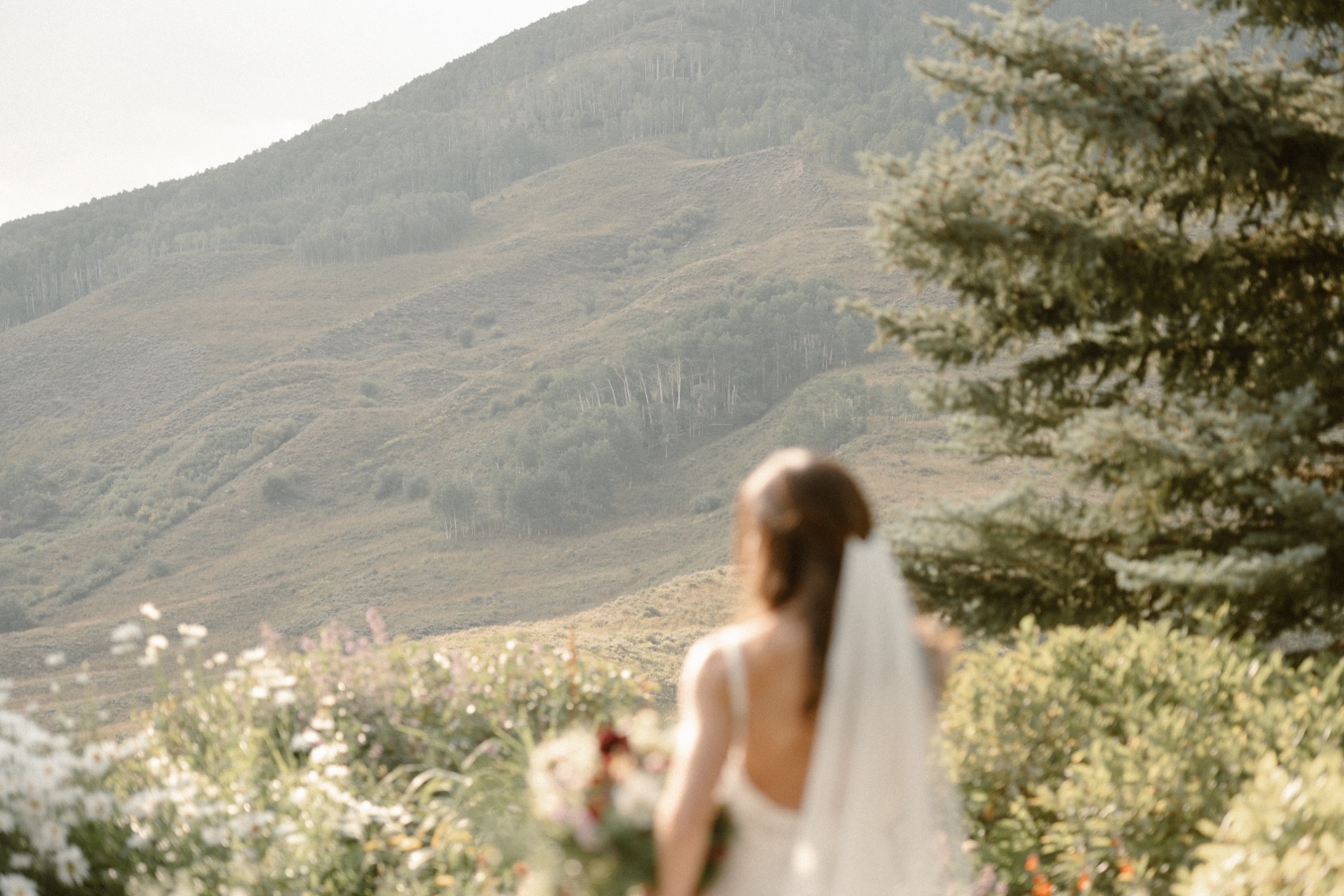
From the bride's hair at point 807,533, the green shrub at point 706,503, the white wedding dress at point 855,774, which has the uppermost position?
the bride's hair at point 807,533

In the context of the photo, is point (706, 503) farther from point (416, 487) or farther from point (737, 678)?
point (737, 678)

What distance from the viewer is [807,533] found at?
2.20m

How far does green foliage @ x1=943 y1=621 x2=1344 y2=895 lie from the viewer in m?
3.85

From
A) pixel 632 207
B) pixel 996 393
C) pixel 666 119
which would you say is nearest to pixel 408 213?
pixel 632 207

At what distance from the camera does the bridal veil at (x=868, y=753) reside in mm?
2193

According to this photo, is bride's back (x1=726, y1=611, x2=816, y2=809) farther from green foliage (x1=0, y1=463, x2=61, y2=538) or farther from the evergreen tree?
green foliage (x1=0, y1=463, x2=61, y2=538)

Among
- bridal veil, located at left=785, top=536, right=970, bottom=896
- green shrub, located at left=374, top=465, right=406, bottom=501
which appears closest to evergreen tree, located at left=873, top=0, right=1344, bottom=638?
bridal veil, located at left=785, top=536, right=970, bottom=896

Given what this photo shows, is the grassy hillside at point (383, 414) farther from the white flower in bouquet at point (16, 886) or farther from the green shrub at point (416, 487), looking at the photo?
the white flower in bouquet at point (16, 886)

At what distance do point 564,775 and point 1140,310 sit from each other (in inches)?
210

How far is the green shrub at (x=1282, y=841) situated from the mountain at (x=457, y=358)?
26390 millimetres

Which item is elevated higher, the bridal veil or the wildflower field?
the bridal veil

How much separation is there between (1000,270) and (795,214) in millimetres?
73693

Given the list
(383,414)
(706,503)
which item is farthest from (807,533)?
(383,414)

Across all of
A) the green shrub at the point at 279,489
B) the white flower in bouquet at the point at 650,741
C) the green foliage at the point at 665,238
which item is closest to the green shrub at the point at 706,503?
the green shrub at the point at 279,489
